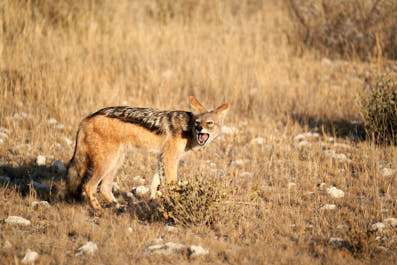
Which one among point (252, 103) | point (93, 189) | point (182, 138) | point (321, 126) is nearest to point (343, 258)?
point (182, 138)

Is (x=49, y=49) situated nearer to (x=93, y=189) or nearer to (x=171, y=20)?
(x=171, y=20)

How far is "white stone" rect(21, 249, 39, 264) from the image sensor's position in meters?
3.59

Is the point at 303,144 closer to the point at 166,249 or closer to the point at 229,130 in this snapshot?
the point at 229,130

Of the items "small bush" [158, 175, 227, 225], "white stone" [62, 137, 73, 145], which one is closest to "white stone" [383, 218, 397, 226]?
"small bush" [158, 175, 227, 225]

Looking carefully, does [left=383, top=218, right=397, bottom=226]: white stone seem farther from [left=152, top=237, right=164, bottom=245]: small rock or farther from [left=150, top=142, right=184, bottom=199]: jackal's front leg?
[left=150, top=142, right=184, bottom=199]: jackal's front leg

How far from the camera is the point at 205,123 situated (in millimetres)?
5594

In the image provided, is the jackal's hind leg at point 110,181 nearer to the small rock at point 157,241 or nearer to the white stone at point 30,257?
the small rock at point 157,241

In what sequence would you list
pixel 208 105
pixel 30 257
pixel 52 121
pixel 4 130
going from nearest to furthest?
pixel 30 257
pixel 4 130
pixel 52 121
pixel 208 105

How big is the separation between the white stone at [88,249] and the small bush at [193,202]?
0.91 metres

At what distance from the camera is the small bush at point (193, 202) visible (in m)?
4.60

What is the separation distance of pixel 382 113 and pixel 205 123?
3.84 metres

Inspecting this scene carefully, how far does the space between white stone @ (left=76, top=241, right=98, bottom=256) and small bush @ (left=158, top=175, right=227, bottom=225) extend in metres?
0.91

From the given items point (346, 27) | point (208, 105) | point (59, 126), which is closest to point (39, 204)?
point (59, 126)

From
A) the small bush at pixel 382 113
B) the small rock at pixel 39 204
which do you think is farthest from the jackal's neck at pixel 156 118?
the small bush at pixel 382 113
